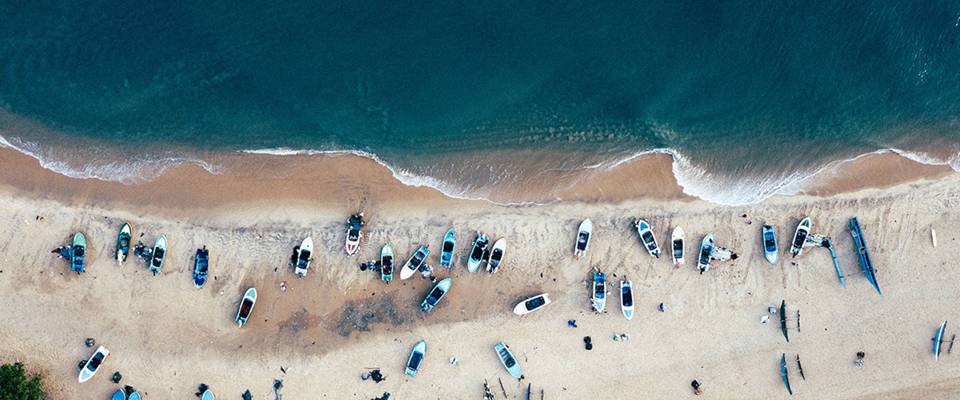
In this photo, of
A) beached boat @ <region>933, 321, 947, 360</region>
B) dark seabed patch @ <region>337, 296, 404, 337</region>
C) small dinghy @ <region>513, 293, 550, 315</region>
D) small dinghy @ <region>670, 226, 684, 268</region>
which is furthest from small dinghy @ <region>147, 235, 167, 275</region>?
beached boat @ <region>933, 321, 947, 360</region>

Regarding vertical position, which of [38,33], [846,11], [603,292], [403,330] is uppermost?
[846,11]

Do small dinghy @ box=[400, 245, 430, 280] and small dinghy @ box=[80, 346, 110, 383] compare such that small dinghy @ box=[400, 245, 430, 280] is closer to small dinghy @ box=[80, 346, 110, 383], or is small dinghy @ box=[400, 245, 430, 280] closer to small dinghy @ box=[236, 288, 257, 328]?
small dinghy @ box=[236, 288, 257, 328]

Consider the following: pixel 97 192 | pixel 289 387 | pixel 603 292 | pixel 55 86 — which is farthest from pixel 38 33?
pixel 603 292

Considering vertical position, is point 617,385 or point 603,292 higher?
point 603,292

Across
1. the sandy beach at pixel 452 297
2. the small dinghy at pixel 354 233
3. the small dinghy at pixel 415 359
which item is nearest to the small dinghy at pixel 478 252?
the sandy beach at pixel 452 297

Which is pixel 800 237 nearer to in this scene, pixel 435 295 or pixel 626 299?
pixel 626 299

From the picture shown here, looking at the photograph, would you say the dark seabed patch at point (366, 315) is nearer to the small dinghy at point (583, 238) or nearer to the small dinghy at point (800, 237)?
the small dinghy at point (583, 238)

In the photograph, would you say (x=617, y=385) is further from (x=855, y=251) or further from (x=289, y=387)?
(x=289, y=387)
